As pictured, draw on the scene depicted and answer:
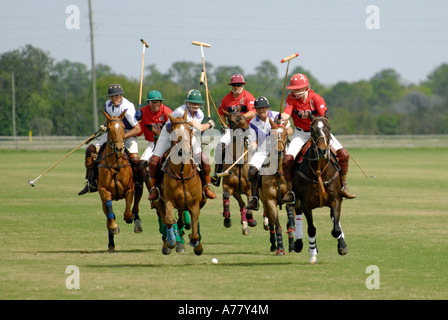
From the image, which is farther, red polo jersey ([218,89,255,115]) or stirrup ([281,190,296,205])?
red polo jersey ([218,89,255,115])

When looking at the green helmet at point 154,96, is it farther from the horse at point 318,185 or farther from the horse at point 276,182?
the horse at point 318,185

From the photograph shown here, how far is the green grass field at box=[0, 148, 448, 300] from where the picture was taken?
11336 mm

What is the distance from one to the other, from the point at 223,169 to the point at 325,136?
5304 mm

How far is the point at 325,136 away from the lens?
1345cm

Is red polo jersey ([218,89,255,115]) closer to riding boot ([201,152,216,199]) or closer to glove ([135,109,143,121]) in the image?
glove ([135,109,143,121])

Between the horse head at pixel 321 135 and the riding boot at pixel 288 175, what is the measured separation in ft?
3.04

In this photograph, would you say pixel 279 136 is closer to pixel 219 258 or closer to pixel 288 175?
pixel 288 175

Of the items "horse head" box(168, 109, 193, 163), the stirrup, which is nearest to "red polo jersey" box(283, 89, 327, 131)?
the stirrup

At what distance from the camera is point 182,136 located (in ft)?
44.6

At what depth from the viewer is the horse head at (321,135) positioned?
525 inches

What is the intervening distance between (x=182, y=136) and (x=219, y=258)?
2467 millimetres

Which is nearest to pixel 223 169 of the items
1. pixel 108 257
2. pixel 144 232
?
pixel 144 232

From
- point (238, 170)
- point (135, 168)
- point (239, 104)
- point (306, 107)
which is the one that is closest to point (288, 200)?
point (306, 107)

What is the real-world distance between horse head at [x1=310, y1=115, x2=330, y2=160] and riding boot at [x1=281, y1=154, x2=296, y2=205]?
928 mm
